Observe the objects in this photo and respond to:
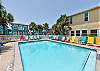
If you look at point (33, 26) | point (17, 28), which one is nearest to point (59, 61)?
point (17, 28)

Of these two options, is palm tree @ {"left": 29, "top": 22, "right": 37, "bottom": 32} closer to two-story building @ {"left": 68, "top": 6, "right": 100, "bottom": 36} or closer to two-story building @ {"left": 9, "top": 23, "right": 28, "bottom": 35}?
two-story building @ {"left": 9, "top": 23, "right": 28, "bottom": 35}

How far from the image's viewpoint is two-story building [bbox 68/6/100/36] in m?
20.6

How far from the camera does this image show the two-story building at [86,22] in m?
20.6

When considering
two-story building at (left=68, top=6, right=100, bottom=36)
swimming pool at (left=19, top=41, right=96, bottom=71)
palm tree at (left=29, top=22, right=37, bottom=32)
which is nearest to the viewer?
swimming pool at (left=19, top=41, right=96, bottom=71)

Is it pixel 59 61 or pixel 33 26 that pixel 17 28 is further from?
pixel 59 61

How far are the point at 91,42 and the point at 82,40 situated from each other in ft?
5.18

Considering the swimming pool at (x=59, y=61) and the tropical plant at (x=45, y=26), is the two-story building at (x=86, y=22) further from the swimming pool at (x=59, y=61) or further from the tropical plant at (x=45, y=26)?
the tropical plant at (x=45, y=26)

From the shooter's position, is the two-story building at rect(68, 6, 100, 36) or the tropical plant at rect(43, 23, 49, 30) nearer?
the two-story building at rect(68, 6, 100, 36)

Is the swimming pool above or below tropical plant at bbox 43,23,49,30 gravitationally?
below

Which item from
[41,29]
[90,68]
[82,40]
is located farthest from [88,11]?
[41,29]

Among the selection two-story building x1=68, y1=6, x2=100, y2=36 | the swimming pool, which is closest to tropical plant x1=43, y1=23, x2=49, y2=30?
two-story building x1=68, y1=6, x2=100, y2=36

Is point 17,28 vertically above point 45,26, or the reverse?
point 45,26

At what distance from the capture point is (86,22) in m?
22.8

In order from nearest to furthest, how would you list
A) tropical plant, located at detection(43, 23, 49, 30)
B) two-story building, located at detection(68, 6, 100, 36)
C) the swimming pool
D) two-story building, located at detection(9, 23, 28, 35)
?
the swimming pool < two-story building, located at detection(68, 6, 100, 36) < two-story building, located at detection(9, 23, 28, 35) < tropical plant, located at detection(43, 23, 49, 30)
